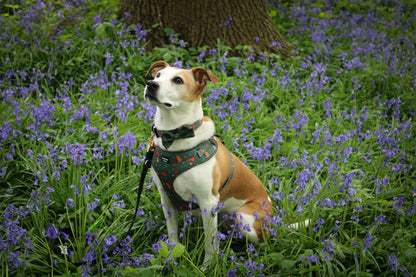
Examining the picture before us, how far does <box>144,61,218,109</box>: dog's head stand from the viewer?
2514mm

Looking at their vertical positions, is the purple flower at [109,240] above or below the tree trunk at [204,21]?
below

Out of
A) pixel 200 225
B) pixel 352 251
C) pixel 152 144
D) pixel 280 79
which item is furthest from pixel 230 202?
pixel 280 79

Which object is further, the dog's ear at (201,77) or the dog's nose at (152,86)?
the dog's ear at (201,77)

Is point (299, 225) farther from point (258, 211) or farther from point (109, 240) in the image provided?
point (109, 240)

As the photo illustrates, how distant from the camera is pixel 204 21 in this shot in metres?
5.92

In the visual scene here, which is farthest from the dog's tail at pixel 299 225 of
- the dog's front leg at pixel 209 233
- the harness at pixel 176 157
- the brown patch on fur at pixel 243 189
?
the harness at pixel 176 157

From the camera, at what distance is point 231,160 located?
3.03 metres

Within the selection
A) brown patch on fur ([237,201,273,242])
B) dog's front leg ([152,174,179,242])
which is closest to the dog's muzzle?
dog's front leg ([152,174,179,242])

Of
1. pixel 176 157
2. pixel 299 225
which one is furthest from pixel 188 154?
pixel 299 225

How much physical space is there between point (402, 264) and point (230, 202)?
1.45 meters

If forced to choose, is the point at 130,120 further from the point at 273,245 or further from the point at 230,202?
the point at 273,245

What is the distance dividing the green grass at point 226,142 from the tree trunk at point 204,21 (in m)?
0.23

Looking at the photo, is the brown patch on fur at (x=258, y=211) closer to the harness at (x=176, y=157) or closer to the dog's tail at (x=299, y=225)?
the dog's tail at (x=299, y=225)

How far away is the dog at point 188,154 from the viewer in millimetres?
2609
